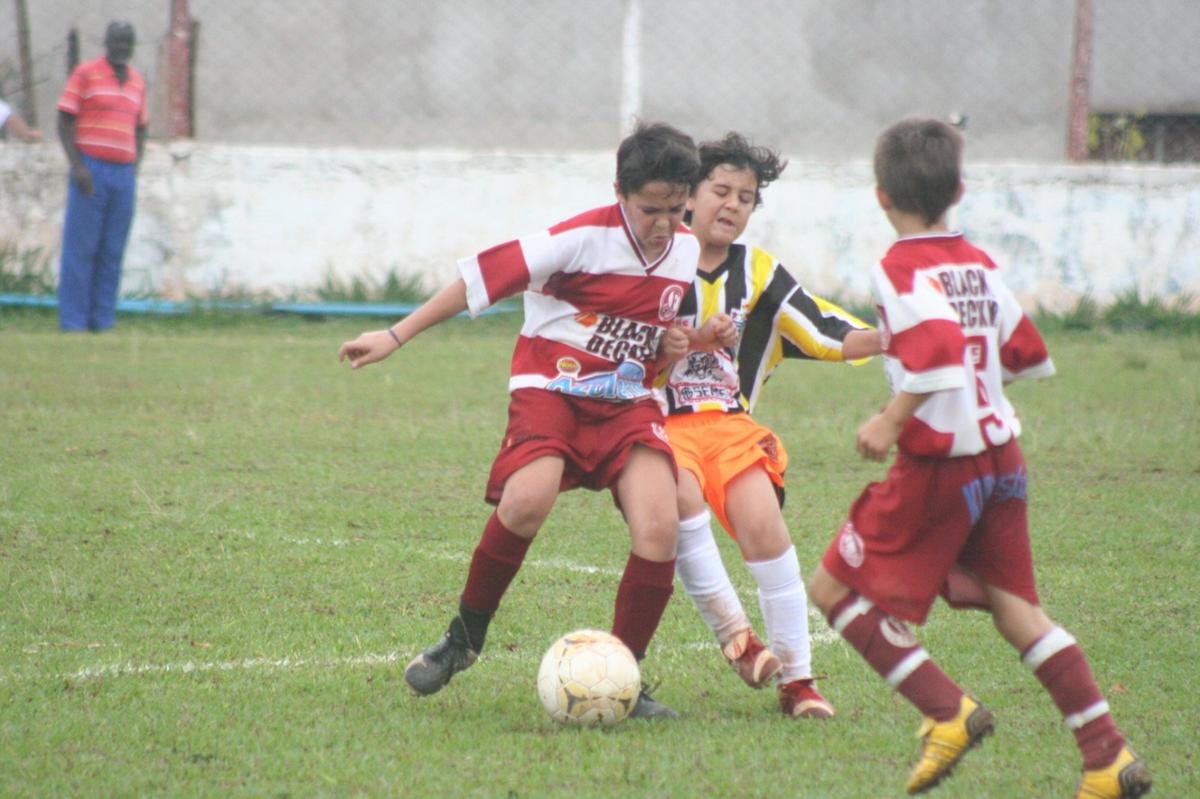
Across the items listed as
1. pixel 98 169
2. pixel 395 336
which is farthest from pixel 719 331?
pixel 98 169

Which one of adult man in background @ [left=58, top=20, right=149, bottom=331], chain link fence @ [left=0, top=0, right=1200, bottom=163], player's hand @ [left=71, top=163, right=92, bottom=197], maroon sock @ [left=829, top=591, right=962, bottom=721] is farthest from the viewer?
chain link fence @ [left=0, top=0, right=1200, bottom=163]

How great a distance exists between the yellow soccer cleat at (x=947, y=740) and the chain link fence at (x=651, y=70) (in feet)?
32.2

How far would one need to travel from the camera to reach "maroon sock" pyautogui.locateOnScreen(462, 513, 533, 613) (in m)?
3.72

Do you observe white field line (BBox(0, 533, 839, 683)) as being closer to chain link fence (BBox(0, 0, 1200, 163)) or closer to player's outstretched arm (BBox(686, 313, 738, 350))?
player's outstretched arm (BBox(686, 313, 738, 350))

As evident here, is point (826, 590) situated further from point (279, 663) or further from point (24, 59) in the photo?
point (24, 59)

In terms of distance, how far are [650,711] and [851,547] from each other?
75cm

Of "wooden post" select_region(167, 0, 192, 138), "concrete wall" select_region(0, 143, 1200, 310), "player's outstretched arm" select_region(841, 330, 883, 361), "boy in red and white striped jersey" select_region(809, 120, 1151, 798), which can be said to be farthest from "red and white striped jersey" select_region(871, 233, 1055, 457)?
"wooden post" select_region(167, 0, 192, 138)

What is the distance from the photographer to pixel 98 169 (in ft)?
35.5

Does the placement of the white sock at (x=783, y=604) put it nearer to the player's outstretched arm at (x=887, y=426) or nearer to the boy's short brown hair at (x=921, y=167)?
the player's outstretched arm at (x=887, y=426)

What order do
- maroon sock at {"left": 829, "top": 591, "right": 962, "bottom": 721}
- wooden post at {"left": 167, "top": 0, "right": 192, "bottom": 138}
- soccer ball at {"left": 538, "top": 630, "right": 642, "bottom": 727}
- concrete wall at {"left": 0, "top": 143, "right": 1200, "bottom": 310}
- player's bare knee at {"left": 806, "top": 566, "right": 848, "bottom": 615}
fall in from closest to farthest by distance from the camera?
maroon sock at {"left": 829, "top": 591, "right": 962, "bottom": 721} < player's bare knee at {"left": 806, "top": 566, "right": 848, "bottom": 615} < soccer ball at {"left": 538, "top": 630, "right": 642, "bottom": 727} < wooden post at {"left": 167, "top": 0, "right": 192, "bottom": 138} < concrete wall at {"left": 0, "top": 143, "right": 1200, "bottom": 310}

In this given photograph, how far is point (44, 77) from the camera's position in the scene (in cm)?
1269

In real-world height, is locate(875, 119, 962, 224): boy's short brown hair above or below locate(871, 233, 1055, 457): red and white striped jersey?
above

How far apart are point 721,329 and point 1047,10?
34.8 ft

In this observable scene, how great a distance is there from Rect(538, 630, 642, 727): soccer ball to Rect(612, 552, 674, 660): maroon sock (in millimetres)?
175
